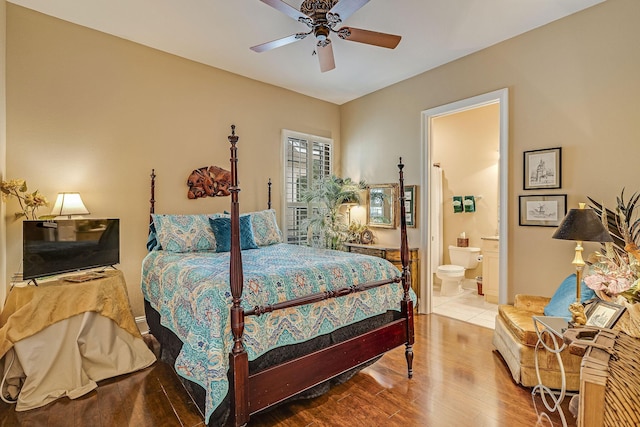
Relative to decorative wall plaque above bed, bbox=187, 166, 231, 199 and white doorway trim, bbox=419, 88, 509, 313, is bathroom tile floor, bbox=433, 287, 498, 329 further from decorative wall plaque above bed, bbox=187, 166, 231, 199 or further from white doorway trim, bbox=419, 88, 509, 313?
decorative wall plaque above bed, bbox=187, 166, 231, 199

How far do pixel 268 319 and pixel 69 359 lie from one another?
1713mm

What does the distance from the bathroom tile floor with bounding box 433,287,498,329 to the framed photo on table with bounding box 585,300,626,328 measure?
217 centimetres

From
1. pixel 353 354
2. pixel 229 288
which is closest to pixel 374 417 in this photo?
pixel 353 354

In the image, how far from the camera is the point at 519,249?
10.9 feet

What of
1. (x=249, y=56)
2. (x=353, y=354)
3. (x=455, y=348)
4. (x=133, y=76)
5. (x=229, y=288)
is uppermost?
(x=249, y=56)

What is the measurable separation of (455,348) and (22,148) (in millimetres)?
4456

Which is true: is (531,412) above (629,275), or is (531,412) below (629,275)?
below

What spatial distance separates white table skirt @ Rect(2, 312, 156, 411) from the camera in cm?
224

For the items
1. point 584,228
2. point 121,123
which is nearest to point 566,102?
point 584,228

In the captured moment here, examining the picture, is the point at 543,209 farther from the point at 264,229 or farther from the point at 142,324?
the point at 142,324

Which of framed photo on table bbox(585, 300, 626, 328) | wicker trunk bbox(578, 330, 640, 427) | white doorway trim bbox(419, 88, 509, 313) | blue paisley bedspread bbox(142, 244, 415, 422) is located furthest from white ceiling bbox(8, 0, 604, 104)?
wicker trunk bbox(578, 330, 640, 427)

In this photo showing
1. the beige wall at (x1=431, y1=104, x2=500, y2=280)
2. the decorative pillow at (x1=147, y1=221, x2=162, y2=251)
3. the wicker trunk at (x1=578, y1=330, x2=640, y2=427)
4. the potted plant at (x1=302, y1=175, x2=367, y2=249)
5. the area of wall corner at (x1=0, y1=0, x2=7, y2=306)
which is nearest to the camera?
the wicker trunk at (x1=578, y1=330, x2=640, y2=427)

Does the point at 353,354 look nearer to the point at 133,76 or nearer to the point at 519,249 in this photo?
the point at 519,249

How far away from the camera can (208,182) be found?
4.00 m
